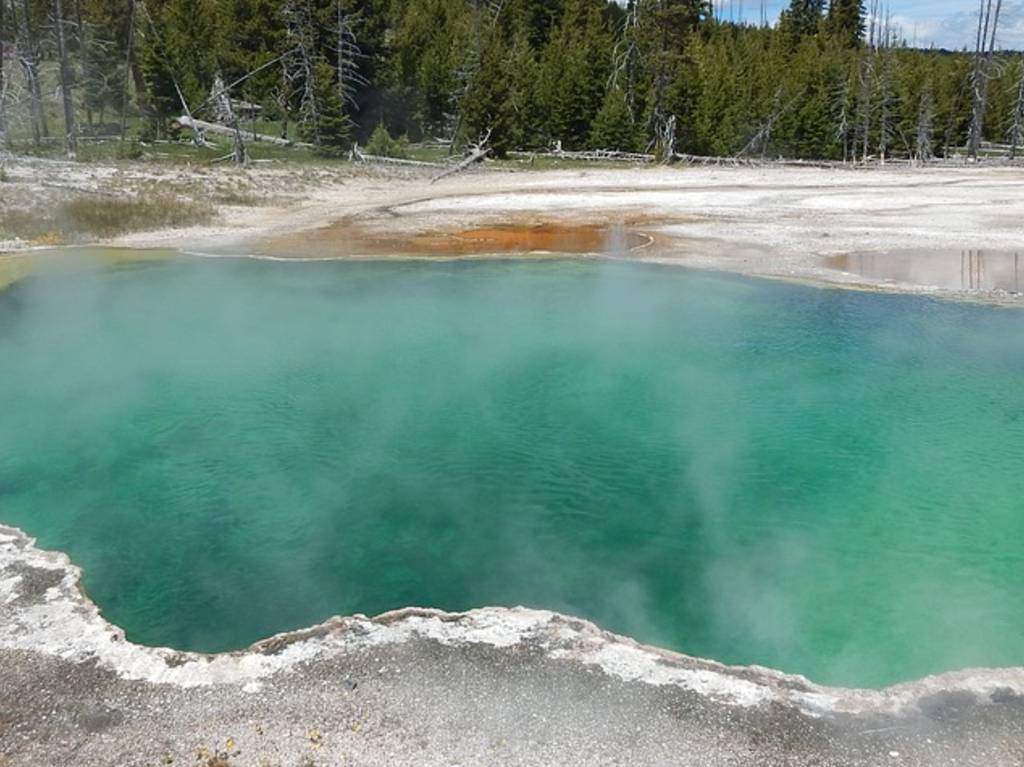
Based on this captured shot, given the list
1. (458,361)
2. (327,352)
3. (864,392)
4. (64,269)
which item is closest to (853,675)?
(864,392)

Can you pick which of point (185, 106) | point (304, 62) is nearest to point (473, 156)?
point (304, 62)

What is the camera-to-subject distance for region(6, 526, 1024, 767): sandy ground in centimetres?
416

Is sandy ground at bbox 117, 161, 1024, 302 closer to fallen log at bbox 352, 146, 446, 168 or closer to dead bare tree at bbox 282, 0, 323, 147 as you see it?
fallen log at bbox 352, 146, 446, 168

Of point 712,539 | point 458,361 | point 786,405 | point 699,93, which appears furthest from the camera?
point 699,93

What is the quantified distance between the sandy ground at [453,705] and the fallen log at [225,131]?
29645 mm

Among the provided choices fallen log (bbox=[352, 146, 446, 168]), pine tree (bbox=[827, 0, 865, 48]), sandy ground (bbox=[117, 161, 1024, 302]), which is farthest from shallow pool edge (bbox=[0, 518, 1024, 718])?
pine tree (bbox=[827, 0, 865, 48])

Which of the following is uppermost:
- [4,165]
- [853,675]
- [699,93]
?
[699,93]

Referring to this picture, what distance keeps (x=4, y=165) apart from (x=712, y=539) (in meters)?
21.9

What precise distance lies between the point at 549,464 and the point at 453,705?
12.2 ft

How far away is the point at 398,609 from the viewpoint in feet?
17.9

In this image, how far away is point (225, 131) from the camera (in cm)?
3447

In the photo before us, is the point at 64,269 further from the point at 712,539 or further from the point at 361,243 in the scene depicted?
the point at 712,539

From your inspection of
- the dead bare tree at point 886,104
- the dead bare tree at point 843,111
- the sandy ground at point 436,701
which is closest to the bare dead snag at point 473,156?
the dead bare tree at point 843,111

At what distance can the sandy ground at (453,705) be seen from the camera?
Answer: 416 centimetres
